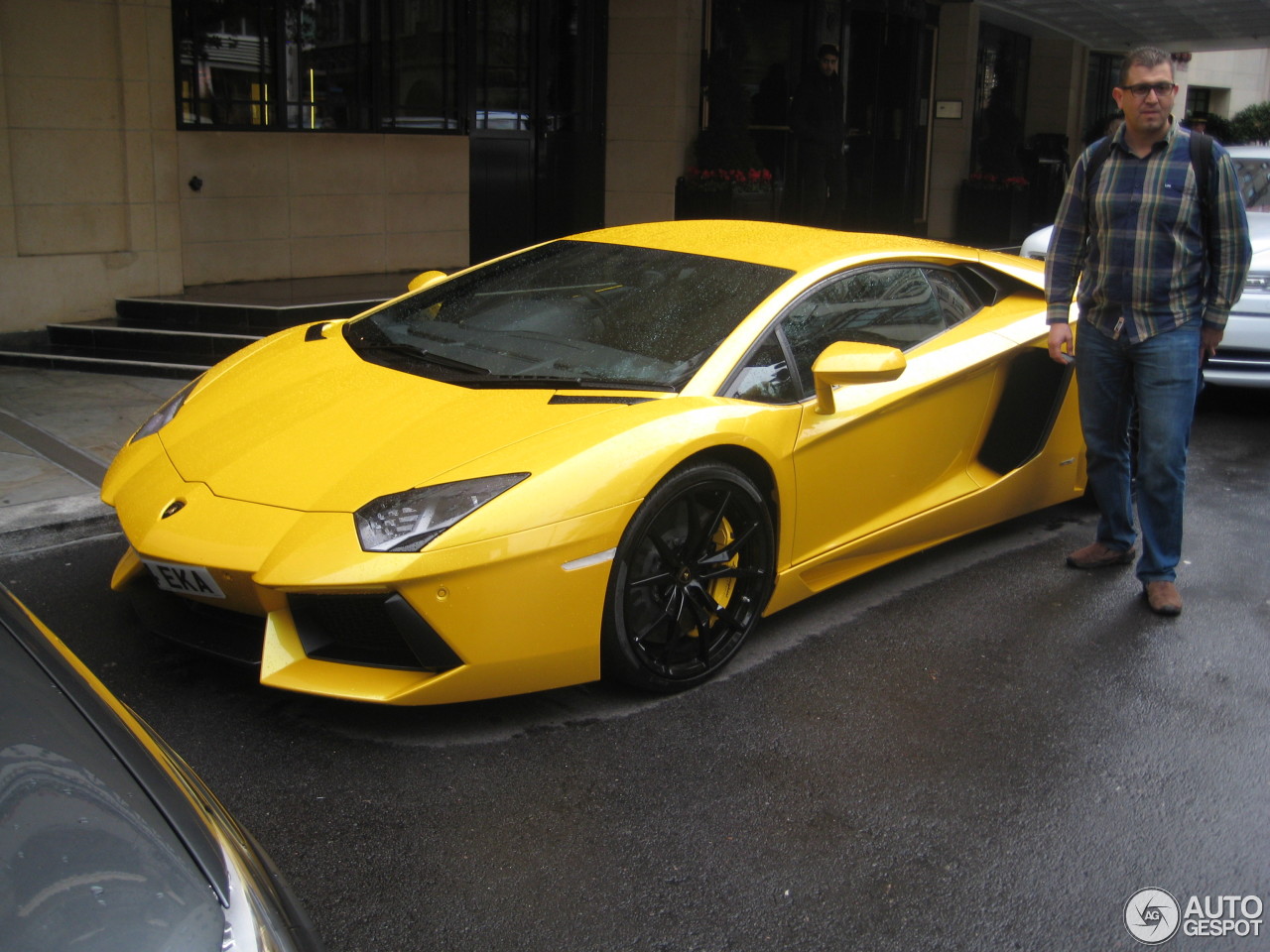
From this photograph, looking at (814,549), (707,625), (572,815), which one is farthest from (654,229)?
(572,815)

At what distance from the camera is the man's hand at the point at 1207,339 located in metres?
4.42

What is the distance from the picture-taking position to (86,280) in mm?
8805

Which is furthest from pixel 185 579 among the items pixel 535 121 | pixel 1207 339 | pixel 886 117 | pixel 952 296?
pixel 886 117

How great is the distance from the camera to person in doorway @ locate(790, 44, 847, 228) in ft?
39.9

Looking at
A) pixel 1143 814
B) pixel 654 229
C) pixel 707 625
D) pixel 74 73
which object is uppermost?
pixel 74 73

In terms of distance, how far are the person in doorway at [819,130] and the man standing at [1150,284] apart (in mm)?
7878

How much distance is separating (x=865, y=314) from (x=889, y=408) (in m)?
0.36

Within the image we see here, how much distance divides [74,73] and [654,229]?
18.0 ft

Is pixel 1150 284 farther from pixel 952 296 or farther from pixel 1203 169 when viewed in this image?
pixel 952 296

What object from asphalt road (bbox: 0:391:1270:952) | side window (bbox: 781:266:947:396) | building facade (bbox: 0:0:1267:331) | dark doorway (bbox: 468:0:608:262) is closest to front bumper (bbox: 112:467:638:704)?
asphalt road (bbox: 0:391:1270:952)

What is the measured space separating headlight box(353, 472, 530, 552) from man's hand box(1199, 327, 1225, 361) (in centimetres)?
251

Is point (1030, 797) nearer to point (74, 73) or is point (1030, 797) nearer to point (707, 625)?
point (707, 625)

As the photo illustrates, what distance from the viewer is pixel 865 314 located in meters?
4.47

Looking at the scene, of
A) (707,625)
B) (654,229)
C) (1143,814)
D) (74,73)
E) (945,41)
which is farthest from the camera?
→ (945,41)
